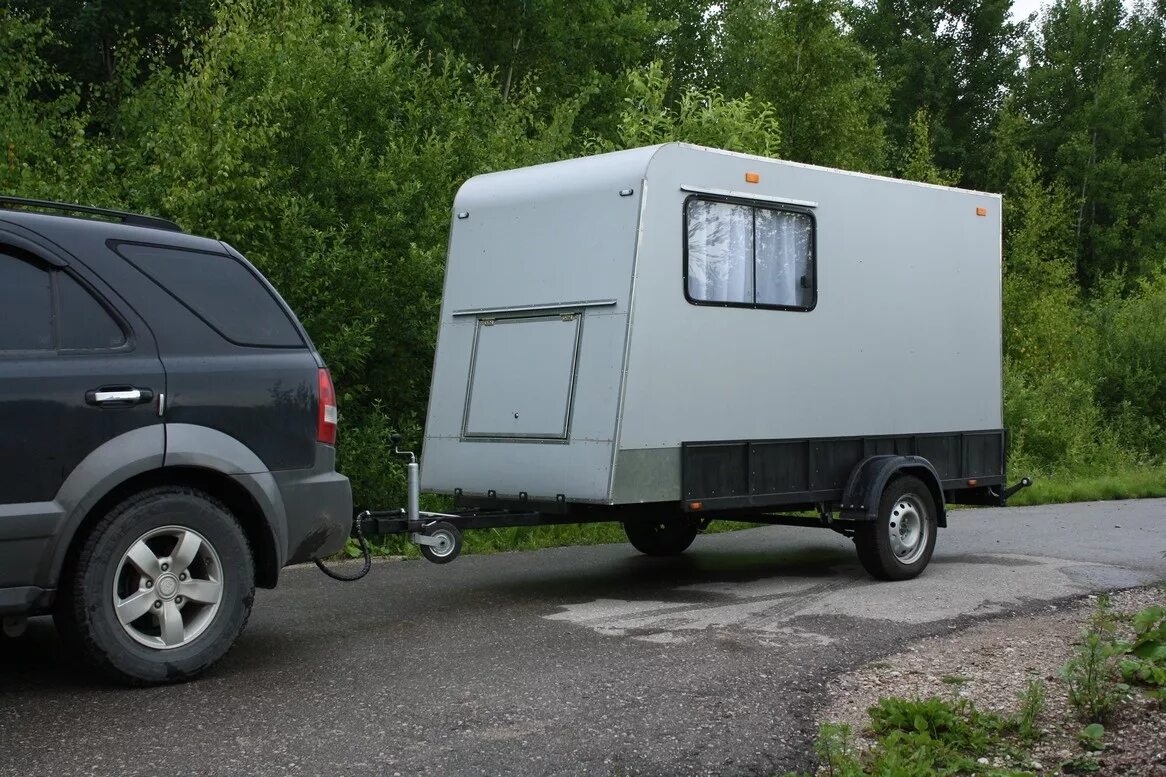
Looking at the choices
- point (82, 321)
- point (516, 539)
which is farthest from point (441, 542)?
point (516, 539)

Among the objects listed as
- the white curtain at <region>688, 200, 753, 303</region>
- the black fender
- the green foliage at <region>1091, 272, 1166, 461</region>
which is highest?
the green foliage at <region>1091, 272, 1166, 461</region>

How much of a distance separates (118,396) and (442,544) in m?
2.49

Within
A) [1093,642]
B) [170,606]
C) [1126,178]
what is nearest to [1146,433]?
[1093,642]

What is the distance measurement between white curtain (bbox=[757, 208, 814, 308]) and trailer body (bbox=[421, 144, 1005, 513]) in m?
0.01

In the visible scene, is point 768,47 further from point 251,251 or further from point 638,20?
point 251,251

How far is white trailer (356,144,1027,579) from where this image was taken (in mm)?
8070

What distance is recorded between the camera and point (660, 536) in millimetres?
10609

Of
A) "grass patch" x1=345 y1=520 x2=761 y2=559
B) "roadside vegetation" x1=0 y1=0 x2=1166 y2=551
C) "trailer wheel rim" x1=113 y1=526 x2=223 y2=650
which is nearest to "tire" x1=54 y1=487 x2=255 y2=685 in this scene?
"trailer wheel rim" x1=113 y1=526 x2=223 y2=650

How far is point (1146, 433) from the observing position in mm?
24500

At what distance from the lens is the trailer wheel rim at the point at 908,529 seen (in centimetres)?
937

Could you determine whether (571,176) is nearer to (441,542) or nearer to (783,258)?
(783,258)

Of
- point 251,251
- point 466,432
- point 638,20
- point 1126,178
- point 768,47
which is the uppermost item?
point 1126,178

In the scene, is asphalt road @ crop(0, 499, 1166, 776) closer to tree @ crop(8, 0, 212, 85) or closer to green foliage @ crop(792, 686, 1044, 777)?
green foliage @ crop(792, 686, 1044, 777)

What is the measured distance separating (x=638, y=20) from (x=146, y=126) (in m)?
18.5
